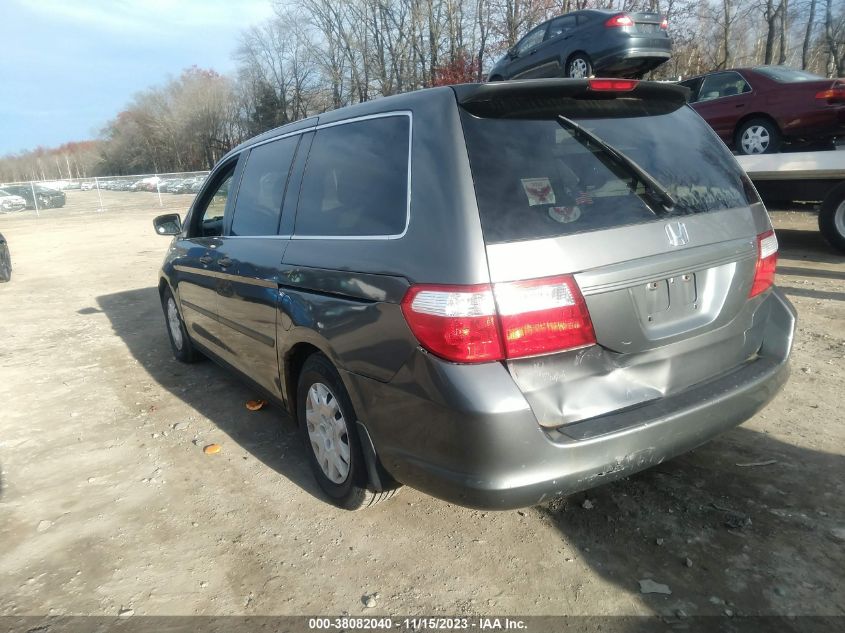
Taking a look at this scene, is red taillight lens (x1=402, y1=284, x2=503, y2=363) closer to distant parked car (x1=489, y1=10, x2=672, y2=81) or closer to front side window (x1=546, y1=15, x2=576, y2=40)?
distant parked car (x1=489, y1=10, x2=672, y2=81)

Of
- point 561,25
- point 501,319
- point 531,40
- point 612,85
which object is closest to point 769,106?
point 561,25

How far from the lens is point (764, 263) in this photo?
2783 millimetres

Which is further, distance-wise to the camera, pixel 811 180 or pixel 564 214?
pixel 811 180

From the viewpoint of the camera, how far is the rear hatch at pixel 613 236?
217 centimetres

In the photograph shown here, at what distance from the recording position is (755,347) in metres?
2.78

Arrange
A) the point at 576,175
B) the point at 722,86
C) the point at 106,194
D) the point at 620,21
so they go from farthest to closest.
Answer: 1. the point at 106,194
2. the point at 620,21
3. the point at 722,86
4. the point at 576,175

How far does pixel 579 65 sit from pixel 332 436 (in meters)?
9.17

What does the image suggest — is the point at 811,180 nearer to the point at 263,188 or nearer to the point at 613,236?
the point at 613,236

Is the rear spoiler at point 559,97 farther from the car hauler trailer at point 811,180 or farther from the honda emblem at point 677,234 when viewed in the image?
the car hauler trailer at point 811,180

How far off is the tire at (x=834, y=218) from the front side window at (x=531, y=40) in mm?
6027

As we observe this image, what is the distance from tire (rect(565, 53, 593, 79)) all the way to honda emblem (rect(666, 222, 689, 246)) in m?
8.44

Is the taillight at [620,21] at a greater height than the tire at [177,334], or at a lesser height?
greater

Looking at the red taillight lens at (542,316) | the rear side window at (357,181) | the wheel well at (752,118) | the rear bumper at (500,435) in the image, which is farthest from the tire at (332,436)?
the wheel well at (752,118)

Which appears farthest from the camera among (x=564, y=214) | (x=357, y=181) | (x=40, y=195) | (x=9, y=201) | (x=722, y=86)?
(x=40, y=195)
